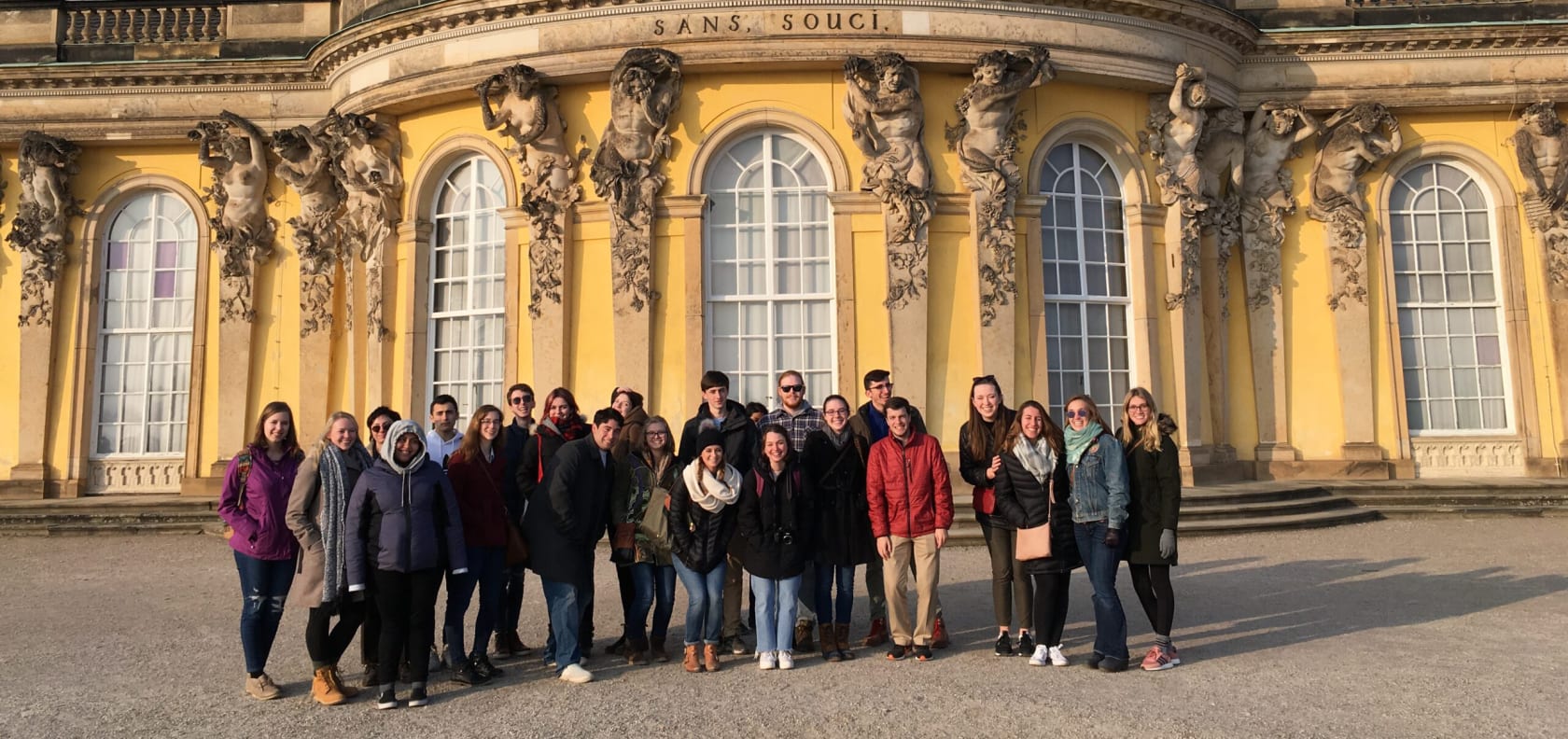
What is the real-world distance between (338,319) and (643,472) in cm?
1072

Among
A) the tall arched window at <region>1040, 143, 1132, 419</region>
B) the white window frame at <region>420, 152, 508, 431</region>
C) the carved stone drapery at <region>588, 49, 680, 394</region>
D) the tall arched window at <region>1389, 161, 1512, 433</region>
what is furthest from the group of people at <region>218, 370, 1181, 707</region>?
the tall arched window at <region>1389, 161, 1512, 433</region>

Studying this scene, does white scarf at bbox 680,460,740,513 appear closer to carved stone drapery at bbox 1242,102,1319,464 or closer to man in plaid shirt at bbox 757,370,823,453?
man in plaid shirt at bbox 757,370,823,453

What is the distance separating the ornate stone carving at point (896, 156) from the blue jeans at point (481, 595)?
24.7 feet

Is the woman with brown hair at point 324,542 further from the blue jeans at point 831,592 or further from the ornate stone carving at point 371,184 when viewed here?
the ornate stone carving at point 371,184

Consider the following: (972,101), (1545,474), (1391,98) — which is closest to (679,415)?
(972,101)

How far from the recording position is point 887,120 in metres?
13.3

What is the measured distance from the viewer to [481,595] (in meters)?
6.70

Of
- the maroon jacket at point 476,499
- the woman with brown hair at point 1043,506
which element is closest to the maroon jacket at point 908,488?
the woman with brown hair at point 1043,506

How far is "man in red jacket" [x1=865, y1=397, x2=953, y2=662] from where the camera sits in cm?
677

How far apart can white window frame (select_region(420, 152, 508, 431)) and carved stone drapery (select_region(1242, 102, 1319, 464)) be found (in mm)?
10854

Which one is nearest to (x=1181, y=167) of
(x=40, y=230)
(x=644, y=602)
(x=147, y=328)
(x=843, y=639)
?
(x=843, y=639)

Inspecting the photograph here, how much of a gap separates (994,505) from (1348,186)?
38.9 ft

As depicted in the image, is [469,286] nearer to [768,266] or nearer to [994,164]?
[768,266]

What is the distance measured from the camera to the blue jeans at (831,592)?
22.8 feet
